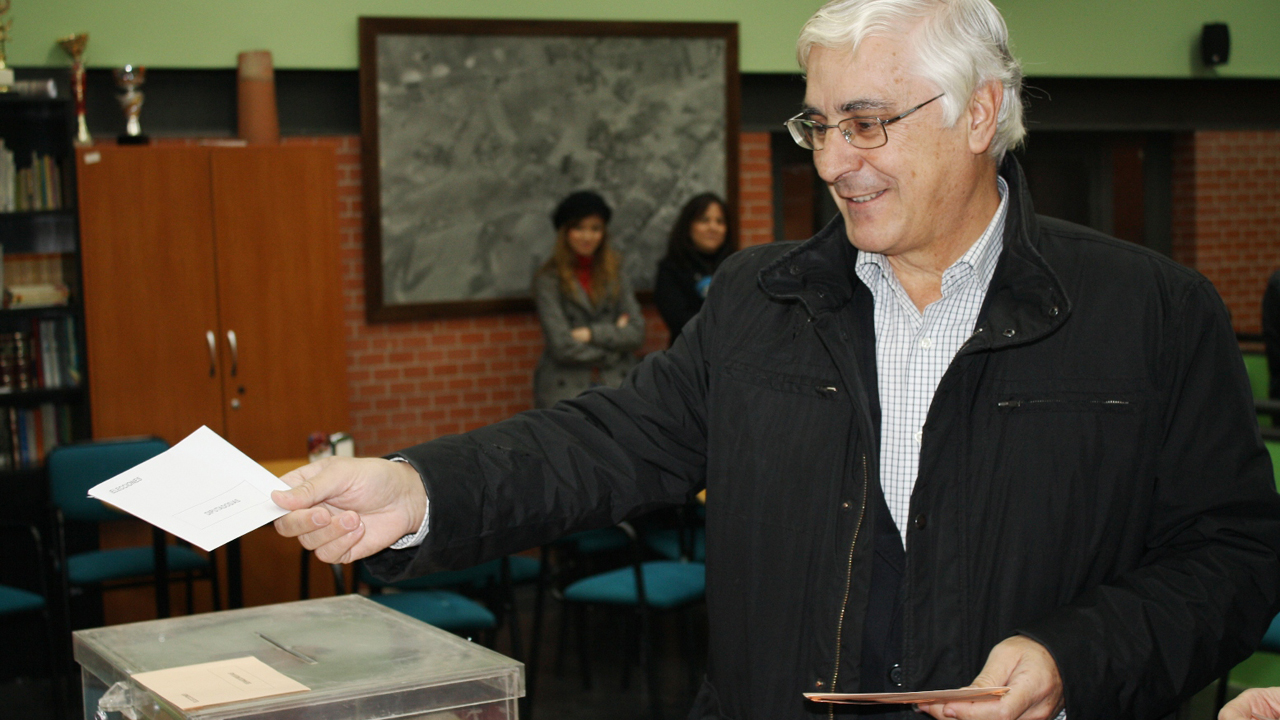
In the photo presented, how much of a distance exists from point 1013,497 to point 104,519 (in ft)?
13.0

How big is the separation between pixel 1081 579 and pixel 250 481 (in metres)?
1.06

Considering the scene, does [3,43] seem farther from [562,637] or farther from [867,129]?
[867,129]

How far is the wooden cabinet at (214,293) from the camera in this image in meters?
4.93

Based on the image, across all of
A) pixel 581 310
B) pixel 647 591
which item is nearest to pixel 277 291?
pixel 581 310

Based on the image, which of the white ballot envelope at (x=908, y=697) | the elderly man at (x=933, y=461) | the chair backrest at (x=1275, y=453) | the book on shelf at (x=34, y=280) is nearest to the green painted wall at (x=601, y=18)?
the book on shelf at (x=34, y=280)

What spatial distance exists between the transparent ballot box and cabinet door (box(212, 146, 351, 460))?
3472 millimetres

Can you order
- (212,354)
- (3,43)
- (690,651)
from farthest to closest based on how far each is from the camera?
(212,354), (3,43), (690,651)

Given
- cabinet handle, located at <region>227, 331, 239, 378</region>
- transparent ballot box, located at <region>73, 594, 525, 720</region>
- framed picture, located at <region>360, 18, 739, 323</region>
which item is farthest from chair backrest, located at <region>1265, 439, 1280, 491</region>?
cabinet handle, located at <region>227, 331, 239, 378</region>

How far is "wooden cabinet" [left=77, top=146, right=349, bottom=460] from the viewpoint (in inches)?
194

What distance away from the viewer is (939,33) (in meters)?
1.60

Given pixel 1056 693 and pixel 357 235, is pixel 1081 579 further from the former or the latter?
pixel 357 235

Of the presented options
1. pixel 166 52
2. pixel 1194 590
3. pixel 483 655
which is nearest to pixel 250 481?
pixel 483 655

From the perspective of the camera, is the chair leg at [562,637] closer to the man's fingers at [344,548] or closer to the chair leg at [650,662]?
the chair leg at [650,662]

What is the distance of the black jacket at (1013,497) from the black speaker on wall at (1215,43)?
6.27 metres
